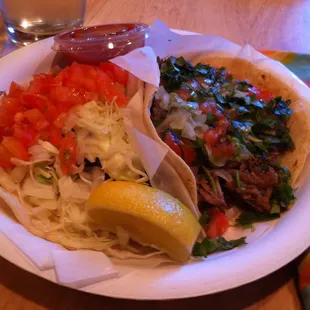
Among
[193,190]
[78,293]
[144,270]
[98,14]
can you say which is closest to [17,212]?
[78,293]

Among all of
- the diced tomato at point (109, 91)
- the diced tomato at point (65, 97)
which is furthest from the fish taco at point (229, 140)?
the diced tomato at point (65, 97)

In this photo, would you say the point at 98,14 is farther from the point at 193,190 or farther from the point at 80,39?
the point at 193,190

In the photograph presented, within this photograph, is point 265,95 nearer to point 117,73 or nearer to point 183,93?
point 183,93

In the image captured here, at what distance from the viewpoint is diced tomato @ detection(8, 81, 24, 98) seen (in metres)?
1.84

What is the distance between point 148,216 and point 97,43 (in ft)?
3.41

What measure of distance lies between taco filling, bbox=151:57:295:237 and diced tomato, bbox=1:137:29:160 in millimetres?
564

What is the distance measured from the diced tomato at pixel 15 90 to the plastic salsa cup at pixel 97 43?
29cm

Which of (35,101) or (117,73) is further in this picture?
(117,73)

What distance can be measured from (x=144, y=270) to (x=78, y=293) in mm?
267

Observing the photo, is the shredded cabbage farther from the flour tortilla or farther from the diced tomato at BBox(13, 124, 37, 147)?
the flour tortilla

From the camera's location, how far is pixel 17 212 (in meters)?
1.55

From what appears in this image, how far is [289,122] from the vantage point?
1.98m

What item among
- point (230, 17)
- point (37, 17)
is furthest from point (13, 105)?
point (230, 17)

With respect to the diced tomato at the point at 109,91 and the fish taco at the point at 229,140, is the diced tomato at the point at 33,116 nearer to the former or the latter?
the diced tomato at the point at 109,91
